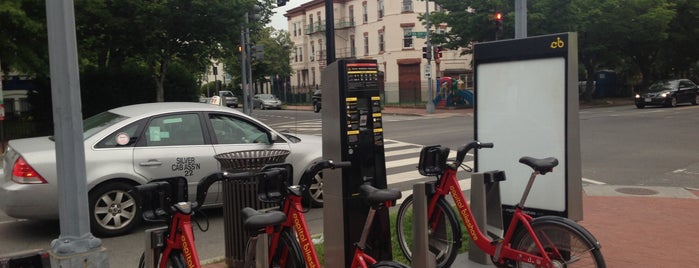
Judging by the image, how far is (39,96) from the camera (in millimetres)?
21688

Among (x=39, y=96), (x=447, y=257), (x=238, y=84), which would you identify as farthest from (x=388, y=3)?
(x=447, y=257)

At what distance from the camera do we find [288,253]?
383 cm

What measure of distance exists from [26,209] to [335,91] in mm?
4191

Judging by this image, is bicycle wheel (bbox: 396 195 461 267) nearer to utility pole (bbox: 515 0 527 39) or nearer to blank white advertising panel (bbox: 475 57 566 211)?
blank white advertising panel (bbox: 475 57 566 211)

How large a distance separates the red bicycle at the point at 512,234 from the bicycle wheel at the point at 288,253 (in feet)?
4.57

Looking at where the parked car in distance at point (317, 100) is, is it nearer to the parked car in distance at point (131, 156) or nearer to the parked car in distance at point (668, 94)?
the parked car in distance at point (131, 156)

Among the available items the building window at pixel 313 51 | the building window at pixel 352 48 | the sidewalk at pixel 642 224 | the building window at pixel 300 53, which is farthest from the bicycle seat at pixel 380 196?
the building window at pixel 300 53

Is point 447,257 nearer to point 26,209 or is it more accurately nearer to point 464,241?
point 464,241

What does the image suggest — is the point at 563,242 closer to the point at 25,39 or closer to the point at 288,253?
the point at 288,253

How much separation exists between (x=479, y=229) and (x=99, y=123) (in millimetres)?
5002

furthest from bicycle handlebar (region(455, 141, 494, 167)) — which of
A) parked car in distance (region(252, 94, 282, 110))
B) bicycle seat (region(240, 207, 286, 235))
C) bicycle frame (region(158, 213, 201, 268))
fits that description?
parked car in distance (region(252, 94, 282, 110))

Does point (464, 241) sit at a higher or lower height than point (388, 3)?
lower

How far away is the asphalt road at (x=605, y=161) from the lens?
6.74 meters

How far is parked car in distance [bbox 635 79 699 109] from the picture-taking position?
30.7m
